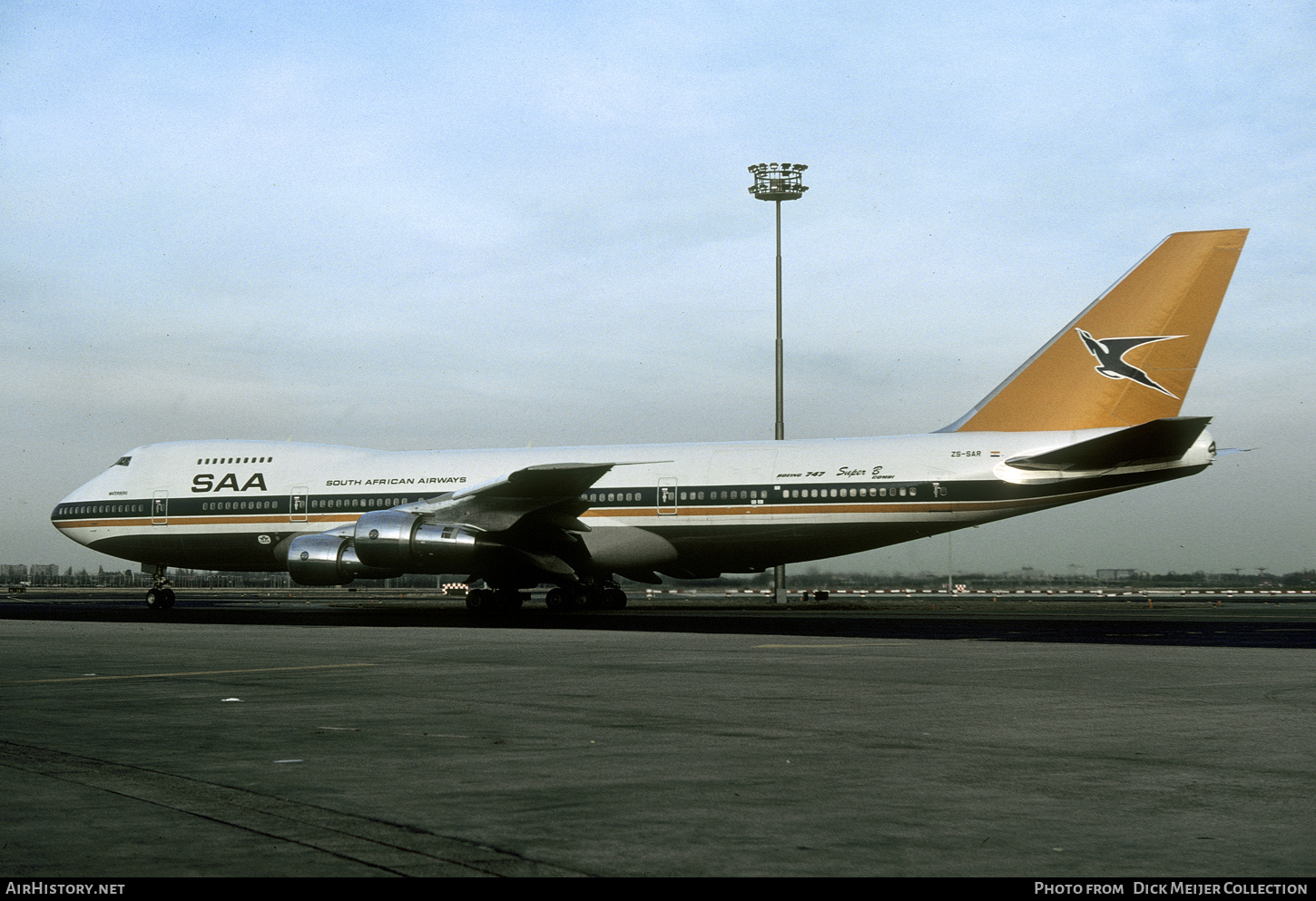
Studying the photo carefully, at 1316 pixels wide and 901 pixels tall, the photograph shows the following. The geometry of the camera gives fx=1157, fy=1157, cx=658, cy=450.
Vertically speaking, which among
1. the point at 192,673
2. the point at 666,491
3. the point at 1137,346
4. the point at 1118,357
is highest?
the point at 1137,346

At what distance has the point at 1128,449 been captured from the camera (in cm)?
2414

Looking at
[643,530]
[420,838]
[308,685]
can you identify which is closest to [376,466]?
[643,530]

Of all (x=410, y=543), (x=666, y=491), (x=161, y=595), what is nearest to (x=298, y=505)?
(x=161, y=595)

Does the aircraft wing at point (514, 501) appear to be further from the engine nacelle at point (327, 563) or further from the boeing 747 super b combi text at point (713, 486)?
the engine nacelle at point (327, 563)

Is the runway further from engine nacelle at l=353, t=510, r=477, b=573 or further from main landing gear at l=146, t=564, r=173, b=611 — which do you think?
main landing gear at l=146, t=564, r=173, b=611

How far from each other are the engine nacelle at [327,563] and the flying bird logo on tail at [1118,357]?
16.9m

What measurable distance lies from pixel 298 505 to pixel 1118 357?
2141 cm

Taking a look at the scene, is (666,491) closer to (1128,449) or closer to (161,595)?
(1128,449)

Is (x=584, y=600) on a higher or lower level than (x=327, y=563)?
lower

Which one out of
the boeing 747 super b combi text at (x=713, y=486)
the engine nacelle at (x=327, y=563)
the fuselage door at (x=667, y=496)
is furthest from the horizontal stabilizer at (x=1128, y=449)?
the engine nacelle at (x=327, y=563)

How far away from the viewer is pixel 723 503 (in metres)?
28.6

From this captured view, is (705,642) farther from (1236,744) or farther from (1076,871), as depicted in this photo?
(1076,871)

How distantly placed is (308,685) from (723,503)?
18787mm

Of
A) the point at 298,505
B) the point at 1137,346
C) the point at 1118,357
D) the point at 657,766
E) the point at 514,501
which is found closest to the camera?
the point at 657,766
